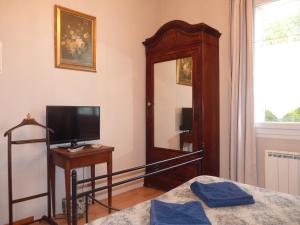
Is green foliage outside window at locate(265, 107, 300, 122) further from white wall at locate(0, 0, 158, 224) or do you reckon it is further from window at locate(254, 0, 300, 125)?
white wall at locate(0, 0, 158, 224)

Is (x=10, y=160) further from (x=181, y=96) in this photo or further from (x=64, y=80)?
(x=181, y=96)

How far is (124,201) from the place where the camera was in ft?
10.1

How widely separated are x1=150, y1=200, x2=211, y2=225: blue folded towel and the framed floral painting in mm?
2007

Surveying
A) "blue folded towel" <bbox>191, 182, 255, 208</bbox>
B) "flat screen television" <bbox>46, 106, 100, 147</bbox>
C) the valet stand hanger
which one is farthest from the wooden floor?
"blue folded towel" <bbox>191, 182, 255, 208</bbox>

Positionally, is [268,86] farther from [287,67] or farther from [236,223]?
[236,223]

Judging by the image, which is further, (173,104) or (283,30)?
(173,104)

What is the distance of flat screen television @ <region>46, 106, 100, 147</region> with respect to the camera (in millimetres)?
2539

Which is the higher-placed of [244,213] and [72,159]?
[72,159]

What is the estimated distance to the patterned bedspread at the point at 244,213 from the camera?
1284 mm

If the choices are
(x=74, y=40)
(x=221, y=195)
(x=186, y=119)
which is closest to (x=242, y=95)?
(x=186, y=119)

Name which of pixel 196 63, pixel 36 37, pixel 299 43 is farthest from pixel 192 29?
pixel 36 37

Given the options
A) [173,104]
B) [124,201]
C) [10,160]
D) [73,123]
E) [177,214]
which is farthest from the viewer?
[173,104]

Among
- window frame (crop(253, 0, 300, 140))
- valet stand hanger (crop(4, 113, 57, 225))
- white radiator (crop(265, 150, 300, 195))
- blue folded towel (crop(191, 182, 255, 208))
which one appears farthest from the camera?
window frame (crop(253, 0, 300, 140))

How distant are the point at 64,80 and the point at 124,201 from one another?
65.3 inches
